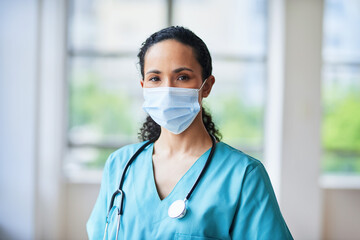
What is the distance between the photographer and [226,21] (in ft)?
8.83

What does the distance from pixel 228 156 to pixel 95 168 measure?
210 cm

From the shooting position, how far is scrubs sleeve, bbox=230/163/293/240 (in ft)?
2.66

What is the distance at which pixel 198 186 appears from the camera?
88cm

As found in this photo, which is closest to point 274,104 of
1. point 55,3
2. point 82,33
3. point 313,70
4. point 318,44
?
point 313,70

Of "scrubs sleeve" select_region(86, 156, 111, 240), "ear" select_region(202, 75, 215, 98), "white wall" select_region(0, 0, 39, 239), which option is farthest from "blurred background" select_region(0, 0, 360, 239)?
"ear" select_region(202, 75, 215, 98)

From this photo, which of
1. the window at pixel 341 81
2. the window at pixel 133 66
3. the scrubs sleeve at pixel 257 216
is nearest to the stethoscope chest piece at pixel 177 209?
the scrubs sleeve at pixel 257 216

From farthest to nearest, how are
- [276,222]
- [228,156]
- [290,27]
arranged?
1. [290,27]
2. [228,156]
3. [276,222]

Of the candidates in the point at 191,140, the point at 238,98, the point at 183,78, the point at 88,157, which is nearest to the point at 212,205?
the point at 191,140

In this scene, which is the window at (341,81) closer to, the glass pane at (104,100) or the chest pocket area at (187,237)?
the glass pane at (104,100)

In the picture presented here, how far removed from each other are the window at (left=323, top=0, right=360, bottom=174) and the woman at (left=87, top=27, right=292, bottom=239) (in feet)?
6.81

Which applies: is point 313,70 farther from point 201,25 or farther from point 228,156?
point 228,156

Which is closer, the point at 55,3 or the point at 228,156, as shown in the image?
the point at 228,156

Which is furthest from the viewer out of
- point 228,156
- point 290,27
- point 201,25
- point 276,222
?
point 201,25

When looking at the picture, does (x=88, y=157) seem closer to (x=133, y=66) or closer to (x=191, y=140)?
(x=133, y=66)
